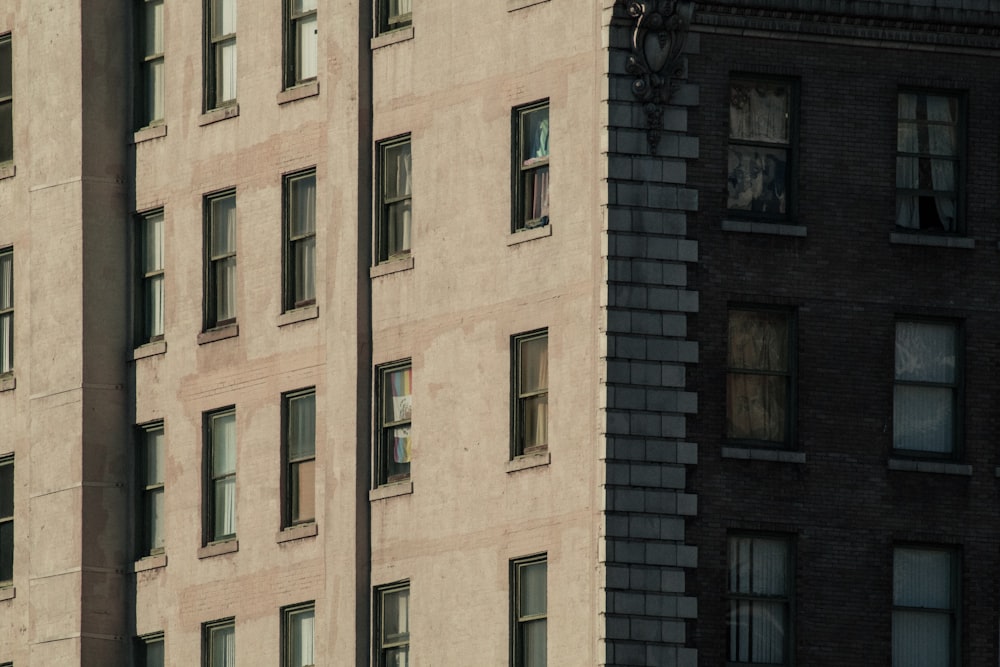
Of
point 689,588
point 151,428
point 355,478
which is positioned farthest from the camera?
point 151,428

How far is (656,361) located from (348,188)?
25.1ft

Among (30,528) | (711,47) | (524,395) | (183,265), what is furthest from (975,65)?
(30,528)

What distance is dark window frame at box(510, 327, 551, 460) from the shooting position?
6744 centimetres

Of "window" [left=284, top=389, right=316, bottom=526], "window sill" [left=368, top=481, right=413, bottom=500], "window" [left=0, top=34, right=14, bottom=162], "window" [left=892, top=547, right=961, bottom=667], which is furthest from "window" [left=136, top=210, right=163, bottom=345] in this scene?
"window" [left=892, top=547, right=961, bottom=667]

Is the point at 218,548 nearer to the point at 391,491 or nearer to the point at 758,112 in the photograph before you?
the point at 391,491

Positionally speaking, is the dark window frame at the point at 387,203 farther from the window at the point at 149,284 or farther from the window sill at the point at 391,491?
the window at the point at 149,284

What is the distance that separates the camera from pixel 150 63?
3017 inches

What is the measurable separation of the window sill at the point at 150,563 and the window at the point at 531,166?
10.7 m

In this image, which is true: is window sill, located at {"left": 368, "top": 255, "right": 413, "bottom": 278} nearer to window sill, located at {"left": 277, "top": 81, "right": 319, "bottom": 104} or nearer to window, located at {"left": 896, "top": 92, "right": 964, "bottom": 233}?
window sill, located at {"left": 277, "top": 81, "right": 319, "bottom": 104}

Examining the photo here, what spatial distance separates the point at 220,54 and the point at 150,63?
6.99ft

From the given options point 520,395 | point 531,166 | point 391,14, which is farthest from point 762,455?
point 391,14

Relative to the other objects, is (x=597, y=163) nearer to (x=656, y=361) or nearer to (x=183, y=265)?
(x=656, y=361)

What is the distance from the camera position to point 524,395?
222ft

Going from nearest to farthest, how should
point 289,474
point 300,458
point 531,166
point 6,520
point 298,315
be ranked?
point 531,166 → point 300,458 → point 298,315 → point 289,474 → point 6,520
